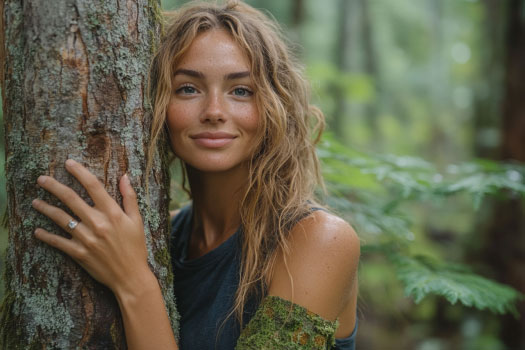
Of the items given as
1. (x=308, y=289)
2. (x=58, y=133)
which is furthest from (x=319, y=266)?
(x=58, y=133)

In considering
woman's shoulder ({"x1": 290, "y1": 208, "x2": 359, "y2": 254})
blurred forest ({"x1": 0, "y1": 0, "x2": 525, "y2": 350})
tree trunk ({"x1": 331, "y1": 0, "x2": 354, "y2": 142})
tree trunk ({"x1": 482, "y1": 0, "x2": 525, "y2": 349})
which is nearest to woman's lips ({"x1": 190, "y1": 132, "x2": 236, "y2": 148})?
woman's shoulder ({"x1": 290, "y1": 208, "x2": 359, "y2": 254})

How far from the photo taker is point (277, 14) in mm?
6910

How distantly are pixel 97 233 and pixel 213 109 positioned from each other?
713 millimetres

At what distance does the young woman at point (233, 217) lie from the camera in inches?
60.3

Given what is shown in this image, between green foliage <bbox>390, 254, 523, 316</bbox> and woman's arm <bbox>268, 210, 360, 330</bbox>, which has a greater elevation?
woman's arm <bbox>268, 210, 360, 330</bbox>

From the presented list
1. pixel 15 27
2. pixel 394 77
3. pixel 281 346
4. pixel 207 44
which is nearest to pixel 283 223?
pixel 281 346

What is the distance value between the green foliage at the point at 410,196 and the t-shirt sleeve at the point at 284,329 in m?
0.73

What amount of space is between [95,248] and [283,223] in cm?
82

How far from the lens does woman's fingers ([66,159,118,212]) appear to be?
4.78ft

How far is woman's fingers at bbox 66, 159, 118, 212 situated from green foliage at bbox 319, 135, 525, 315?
61.7 inches

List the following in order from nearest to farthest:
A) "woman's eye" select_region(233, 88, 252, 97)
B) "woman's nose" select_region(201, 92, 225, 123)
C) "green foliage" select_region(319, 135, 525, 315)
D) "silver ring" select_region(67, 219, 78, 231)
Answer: "silver ring" select_region(67, 219, 78, 231)
"woman's nose" select_region(201, 92, 225, 123)
"woman's eye" select_region(233, 88, 252, 97)
"green foliage" select_region(319, 135, 525, 315)

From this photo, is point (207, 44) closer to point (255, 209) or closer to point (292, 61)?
point (292, 61)

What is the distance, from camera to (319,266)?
1711 millimetres

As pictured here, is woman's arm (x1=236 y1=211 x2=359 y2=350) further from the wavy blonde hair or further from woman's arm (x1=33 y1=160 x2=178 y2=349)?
woman's arm (x1=33 y1=160 x2=178 y2=349)
